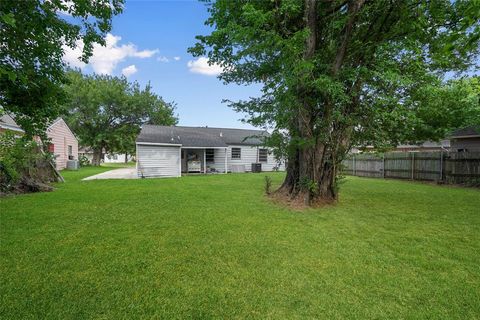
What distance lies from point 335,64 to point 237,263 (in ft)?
19.1

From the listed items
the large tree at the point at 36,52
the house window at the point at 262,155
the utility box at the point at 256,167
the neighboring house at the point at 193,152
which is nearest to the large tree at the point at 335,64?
the large tree at the point at 36,52

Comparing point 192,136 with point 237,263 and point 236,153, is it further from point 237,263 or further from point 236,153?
point 237,263

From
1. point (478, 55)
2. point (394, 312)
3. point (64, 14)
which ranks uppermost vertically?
point (478, 55)

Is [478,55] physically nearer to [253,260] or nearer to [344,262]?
[344,262]

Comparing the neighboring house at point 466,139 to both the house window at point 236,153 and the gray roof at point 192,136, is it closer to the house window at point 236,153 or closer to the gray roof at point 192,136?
the gray roof at point 192,136

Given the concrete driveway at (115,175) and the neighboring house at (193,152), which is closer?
the concrete driveway at (115,175)

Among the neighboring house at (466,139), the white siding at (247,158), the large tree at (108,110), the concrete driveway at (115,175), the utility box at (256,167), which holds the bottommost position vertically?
the concrete driveway at (115,175)

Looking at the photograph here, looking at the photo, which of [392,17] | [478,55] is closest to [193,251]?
[392,17]

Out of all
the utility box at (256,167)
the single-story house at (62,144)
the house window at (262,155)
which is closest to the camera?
the single-story house at (62,144)

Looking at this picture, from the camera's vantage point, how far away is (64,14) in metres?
4.49

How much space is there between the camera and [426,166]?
45.3 ft

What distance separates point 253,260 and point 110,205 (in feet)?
16.9

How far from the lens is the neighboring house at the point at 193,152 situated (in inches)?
663

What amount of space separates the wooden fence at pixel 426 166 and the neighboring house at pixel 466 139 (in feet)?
11.5
